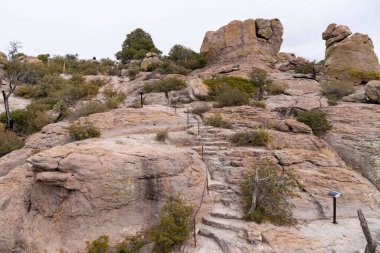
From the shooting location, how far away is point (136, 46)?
4431 centimetres

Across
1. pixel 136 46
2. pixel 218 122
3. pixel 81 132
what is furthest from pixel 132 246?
pixel 136 46

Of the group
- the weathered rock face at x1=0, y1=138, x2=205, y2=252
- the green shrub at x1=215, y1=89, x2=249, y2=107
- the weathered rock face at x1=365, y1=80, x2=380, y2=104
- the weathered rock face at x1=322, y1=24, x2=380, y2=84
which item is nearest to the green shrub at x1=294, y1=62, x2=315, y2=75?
the weathered rock face at x1=322, y1=24, x2=380, y2=84

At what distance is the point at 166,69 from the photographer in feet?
96.5

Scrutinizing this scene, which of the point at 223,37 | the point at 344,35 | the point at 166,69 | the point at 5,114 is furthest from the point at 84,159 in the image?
the point at 344,35

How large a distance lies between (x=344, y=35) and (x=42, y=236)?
28815 mm

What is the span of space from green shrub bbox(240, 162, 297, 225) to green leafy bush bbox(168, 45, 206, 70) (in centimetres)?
2341

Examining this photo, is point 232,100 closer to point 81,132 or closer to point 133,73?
point 81,132

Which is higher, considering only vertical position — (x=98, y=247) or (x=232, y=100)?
(x=232, y=100)

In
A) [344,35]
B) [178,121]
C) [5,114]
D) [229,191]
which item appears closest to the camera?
[229,191]

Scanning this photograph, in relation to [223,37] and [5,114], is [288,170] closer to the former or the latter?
[5,114]

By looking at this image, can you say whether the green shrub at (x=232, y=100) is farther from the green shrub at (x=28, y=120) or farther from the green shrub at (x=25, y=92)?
the green shrub at (x=25, y=92)

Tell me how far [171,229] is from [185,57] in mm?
30257

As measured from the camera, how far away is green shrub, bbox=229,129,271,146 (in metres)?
11.4

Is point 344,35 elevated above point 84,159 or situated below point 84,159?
above
